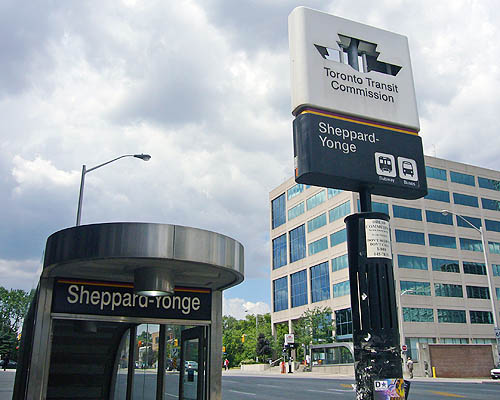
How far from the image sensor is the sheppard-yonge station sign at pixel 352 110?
8883 mm

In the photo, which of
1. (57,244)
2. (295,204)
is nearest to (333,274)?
(295,204)

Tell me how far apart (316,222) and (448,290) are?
17845mm

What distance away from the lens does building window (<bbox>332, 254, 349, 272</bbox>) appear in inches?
2295

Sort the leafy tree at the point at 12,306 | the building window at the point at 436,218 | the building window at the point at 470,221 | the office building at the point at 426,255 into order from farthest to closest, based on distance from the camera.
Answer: the leafy tree at the point at 12,306 < the building window at the point at 470,221 < the building window at the point at 436,218 < the office building at the point at 426,255

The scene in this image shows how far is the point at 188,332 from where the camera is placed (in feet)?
32.9

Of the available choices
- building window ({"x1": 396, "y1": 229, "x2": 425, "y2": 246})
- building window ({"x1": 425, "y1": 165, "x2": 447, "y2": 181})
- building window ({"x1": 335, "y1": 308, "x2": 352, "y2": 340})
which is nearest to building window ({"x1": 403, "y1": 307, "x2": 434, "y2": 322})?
building window ({"x1": 335, "y1": 308, "x2": 352, "y2": 340})

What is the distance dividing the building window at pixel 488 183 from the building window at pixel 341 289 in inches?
937

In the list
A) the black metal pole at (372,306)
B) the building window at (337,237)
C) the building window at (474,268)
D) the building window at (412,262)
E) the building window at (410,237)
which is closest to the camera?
the black metal pole at (372,306)

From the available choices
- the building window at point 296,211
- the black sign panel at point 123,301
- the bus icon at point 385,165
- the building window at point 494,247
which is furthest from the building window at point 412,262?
the black sign panel at point 123,301

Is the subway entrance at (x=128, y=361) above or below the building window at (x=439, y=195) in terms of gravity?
below

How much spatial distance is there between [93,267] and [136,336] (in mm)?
3642

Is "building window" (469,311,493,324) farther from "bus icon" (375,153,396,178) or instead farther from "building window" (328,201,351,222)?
"bus icon" (375,153,396,178)

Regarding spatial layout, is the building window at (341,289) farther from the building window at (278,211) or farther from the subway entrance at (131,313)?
the subway entrance at (131,313)

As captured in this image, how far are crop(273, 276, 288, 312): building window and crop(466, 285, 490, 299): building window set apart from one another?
24527mm
